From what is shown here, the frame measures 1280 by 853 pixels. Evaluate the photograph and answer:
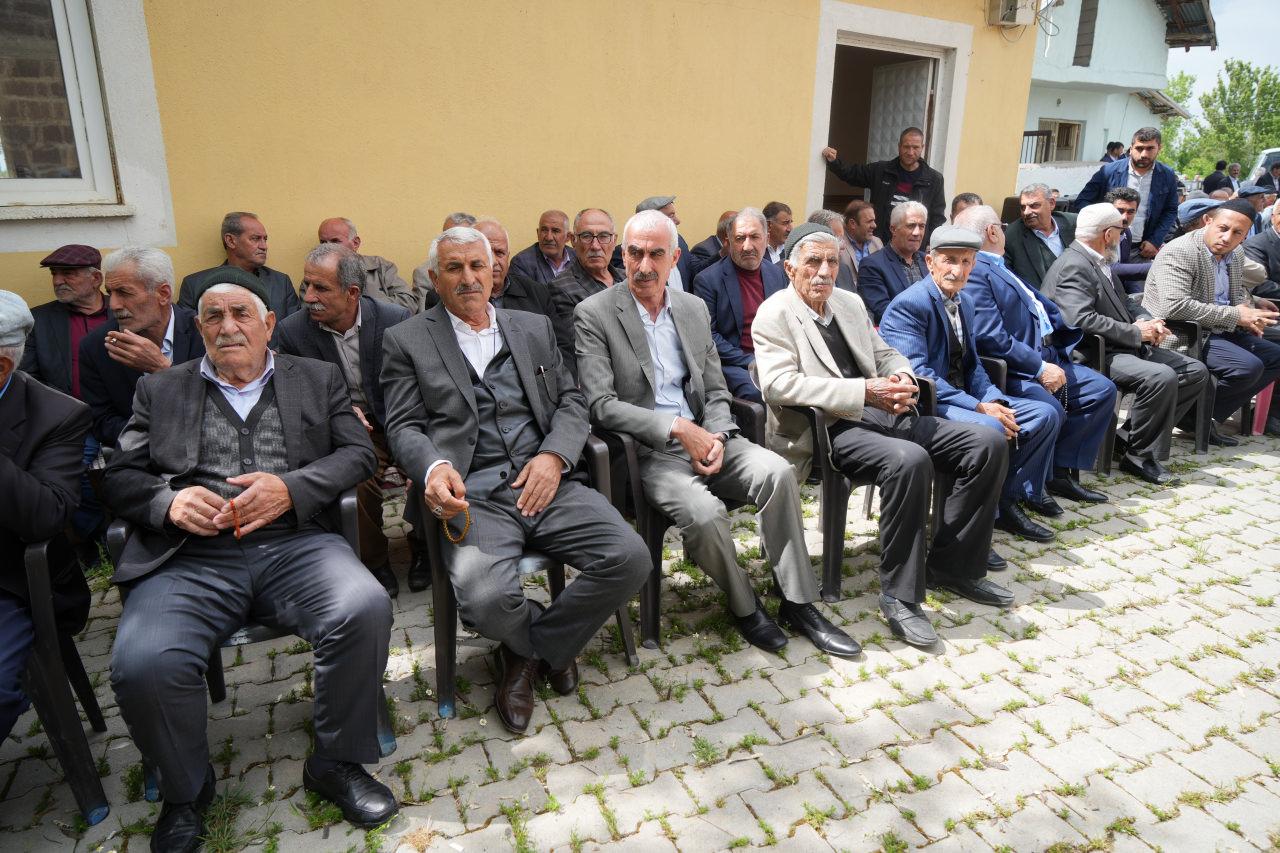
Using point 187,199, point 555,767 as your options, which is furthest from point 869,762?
point 187,199

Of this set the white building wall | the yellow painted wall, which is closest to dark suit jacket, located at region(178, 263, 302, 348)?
the yellow painted wall

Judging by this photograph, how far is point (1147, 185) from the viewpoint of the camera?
25.2 feet

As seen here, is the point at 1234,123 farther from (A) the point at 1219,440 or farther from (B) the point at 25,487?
(B) the point at 25,487

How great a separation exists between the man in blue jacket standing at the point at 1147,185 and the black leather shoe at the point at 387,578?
24.5 ft

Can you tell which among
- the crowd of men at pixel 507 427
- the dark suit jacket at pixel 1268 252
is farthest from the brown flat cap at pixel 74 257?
the dark suit jacket at pixel 1268 252

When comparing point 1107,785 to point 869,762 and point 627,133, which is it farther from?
point 627,133

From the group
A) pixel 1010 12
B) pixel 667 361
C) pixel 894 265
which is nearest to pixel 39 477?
pixel 667 361

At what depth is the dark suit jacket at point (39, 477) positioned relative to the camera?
7.57 feet

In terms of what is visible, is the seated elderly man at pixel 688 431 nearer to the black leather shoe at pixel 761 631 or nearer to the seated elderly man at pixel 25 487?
the black leather shoe at pixel 761 631

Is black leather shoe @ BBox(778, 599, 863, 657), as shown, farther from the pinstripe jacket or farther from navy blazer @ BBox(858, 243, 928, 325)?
the pinstripe jacket

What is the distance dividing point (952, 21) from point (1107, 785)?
290 inches

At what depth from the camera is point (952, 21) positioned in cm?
761

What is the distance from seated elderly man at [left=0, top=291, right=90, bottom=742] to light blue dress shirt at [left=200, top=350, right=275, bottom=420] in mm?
385

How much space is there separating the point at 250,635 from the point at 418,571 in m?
1.33
